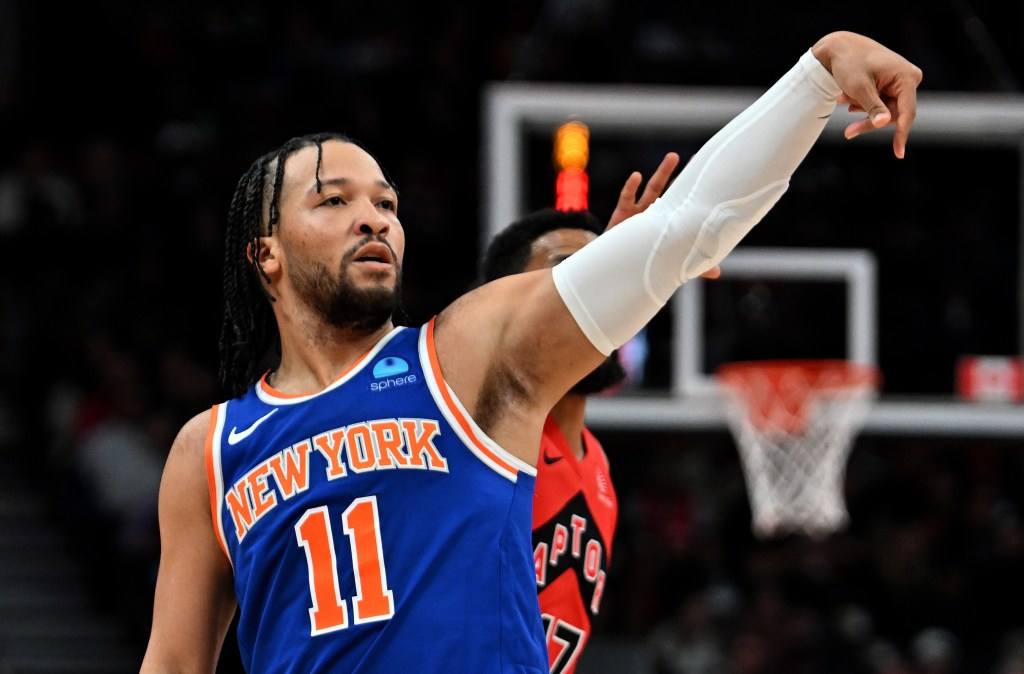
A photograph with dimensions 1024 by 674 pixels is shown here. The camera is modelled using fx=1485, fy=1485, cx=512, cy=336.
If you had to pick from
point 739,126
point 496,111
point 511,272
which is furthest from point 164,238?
point 739,126

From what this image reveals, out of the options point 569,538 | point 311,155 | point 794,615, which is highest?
point 311,155

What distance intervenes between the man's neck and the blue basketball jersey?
0.64 m

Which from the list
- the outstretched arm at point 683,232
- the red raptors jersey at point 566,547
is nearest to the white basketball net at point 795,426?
the red raptors jersey at point 566,547

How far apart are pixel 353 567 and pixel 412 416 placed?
0.87 feet

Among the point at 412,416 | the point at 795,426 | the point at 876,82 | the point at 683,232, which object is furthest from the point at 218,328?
the point at 876,82

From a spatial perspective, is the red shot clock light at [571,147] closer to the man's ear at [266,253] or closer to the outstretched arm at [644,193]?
the outstretched arm at [644,193]

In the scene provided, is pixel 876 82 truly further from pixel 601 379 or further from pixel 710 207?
pixel 601 379

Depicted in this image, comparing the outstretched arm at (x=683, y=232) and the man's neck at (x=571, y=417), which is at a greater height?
the outstretched arm at (x=683, y=232)

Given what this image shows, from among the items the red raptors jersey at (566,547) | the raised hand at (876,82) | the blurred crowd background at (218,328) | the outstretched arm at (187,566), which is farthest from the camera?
the blurred crowd background at (218,328)

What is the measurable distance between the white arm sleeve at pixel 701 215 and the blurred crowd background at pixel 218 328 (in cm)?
542

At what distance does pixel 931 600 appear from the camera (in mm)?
9594

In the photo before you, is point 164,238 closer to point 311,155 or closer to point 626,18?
point 626,18

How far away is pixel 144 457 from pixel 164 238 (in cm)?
181

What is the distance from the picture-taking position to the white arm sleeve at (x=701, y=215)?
234 centimetres
